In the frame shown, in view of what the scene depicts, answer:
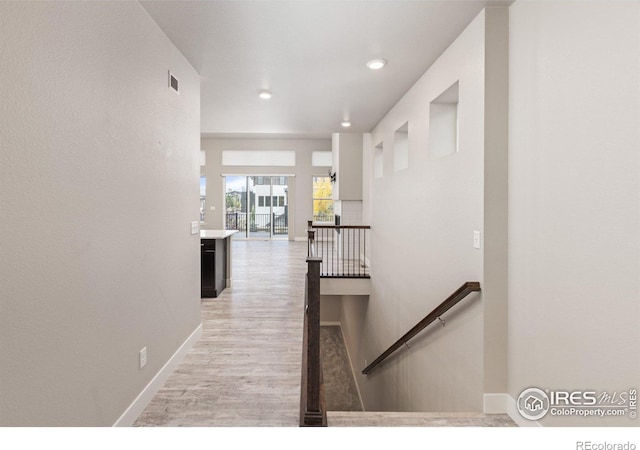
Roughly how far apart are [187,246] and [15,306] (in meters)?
1.91

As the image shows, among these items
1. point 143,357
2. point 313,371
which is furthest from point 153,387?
point 313,371

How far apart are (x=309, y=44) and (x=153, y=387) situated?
9.87ft

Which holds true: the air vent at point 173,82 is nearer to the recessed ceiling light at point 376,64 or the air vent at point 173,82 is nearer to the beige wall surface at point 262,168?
the recessed ceiling light at point 376,64

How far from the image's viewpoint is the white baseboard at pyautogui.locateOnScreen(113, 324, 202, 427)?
2.17m

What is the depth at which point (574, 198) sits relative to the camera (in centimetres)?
187

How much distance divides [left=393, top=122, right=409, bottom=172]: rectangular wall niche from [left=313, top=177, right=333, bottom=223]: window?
255 inches

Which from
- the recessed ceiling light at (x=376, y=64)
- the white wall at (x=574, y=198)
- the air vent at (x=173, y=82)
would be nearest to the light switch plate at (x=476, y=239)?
the white wall at (x=574, y=198)

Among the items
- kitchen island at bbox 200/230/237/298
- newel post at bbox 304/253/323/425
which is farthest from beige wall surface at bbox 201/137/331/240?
newel post at bbox 304/253/323/425

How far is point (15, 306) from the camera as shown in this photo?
135 centimetres

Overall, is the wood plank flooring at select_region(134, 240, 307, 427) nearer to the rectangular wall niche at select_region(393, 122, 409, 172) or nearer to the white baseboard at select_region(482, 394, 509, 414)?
the white baseboard at select_region(482, 394, 509, 414)

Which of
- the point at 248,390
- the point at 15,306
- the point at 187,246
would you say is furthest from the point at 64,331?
the point at 187,246

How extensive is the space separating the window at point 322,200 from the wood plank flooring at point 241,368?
621cm

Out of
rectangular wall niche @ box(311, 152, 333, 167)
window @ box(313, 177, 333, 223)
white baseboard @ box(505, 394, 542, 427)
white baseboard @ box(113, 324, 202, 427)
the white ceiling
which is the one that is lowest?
white baseboard @ box(505, 394, 542, 427)

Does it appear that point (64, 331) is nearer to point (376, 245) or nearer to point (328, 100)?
point (328, 100)
